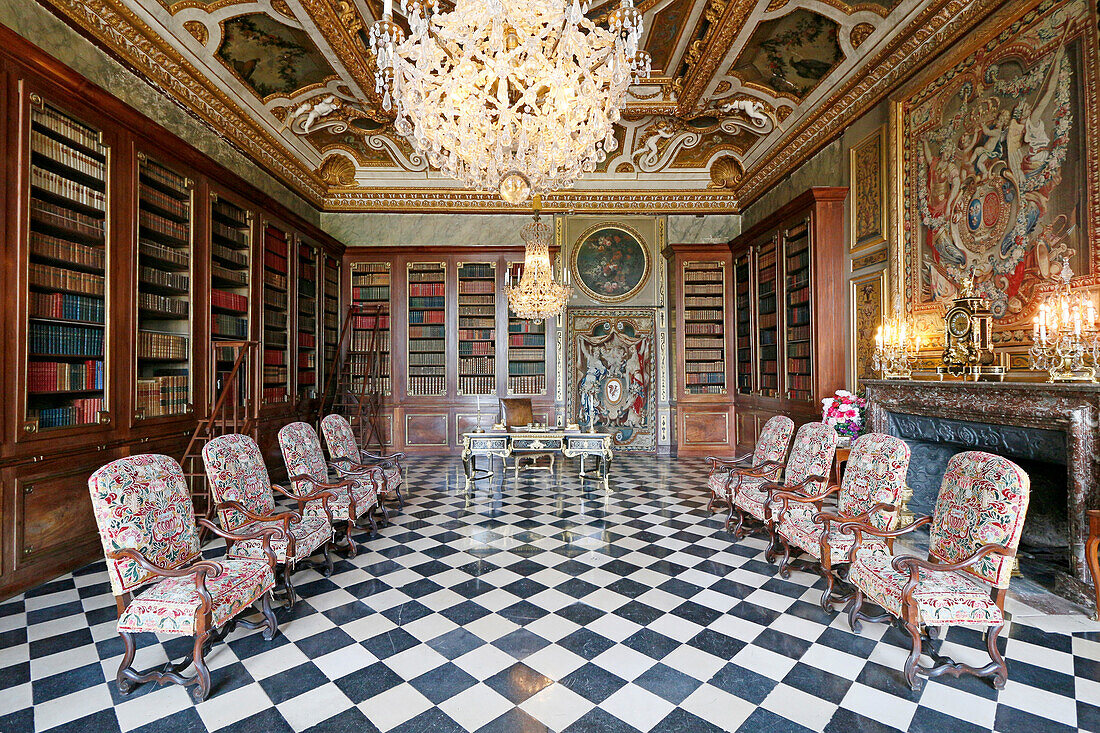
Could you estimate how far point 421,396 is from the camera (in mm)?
8734

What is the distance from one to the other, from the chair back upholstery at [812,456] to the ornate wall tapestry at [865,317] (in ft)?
5.79

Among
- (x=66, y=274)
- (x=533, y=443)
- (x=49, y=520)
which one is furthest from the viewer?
(x=533, y=443)

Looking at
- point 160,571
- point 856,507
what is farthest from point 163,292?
point 856,507

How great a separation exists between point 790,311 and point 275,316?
6930mm

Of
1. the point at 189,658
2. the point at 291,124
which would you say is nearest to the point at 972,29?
the point at 189,658

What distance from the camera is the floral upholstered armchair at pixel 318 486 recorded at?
3975 millimetres

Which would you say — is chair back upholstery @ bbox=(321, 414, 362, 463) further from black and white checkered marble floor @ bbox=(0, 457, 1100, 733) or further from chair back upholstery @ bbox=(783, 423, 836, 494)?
chair back upholstery @ bbox=(783, 423, 836, 494)

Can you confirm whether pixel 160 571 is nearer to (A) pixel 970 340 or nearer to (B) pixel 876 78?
(A) pixel 970 340

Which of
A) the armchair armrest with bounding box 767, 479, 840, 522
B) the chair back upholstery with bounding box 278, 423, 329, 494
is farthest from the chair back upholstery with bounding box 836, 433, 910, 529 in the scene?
the chair back upholstery with bounding box 278, 423, 329, 494

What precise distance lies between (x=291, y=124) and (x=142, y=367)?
4.14 m

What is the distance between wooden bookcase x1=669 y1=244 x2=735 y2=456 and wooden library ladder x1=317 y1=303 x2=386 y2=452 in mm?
5111

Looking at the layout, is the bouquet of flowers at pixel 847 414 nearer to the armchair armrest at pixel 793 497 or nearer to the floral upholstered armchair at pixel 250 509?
the armchair armrest at pixel 793 497

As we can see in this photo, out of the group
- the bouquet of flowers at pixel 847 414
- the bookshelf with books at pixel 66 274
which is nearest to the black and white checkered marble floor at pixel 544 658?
the bookshelf with books at pixel 66 274

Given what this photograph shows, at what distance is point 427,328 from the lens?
8844 mm
